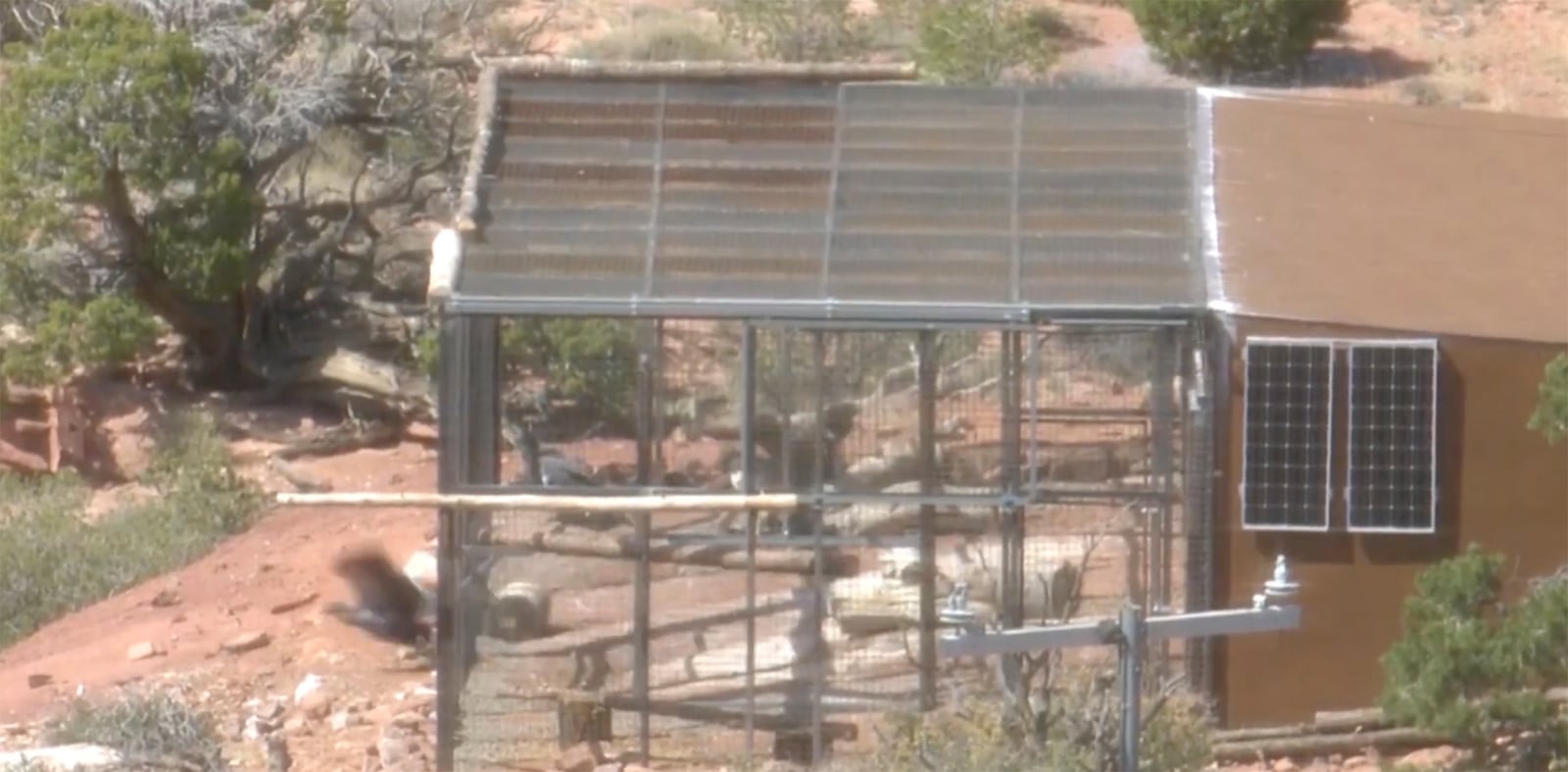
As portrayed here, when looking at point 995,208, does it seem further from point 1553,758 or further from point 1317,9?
point 1317,9

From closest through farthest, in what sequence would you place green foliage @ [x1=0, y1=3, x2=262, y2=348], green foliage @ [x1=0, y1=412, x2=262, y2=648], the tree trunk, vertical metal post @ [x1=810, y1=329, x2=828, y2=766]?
vertical metal post @ [x1=810, y1=329, x2=828, y2=766] → green foliage @ [x1=0, y1=412, x2=262, y2=648] → green foliage @ [x1=0, y1=3, x2=262, y2=348] → the tree trunk

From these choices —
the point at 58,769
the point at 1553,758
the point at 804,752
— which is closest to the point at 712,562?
the point at 804,752

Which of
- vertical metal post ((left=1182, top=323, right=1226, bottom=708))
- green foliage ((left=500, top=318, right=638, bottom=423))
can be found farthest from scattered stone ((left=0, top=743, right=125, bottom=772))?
vertical metal post ((left=1182, top=323, right=1226, bottom=708))

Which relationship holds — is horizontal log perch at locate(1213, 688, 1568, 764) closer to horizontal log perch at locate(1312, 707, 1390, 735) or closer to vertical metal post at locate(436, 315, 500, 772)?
horizontal log perch at locate(1312, 707, 1390, 735)

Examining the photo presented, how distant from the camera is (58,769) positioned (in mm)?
10367

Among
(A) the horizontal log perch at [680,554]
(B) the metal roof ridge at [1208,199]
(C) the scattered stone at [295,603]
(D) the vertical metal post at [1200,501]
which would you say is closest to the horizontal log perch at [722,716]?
(A) the horizontal log perch at [680,554]

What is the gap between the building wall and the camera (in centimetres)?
1138

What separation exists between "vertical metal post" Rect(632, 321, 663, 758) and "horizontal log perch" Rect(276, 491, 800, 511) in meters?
0.31

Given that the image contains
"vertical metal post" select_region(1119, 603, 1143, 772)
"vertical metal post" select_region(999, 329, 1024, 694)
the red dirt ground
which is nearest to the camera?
"vertical metal post" select_region(1119, 603, 1143, 772)

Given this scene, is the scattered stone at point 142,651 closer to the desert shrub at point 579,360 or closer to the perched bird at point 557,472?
the desert shrub at point 579,360

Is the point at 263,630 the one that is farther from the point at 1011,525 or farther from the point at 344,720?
the point at 1011,525

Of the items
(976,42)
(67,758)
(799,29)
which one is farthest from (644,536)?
(799,29)

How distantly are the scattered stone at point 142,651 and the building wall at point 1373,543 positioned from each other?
6.19 metres

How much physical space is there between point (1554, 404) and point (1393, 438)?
3.08 ft
